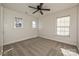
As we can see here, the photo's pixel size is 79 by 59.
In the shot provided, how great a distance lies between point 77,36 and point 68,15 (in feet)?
2.54

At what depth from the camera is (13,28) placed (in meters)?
1.78

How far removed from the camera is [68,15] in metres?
2.17

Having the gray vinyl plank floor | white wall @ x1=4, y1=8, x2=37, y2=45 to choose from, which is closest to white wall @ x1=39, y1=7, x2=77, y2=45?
the gray vinyl plank floor

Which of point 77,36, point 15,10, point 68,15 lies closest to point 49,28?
point 68,15

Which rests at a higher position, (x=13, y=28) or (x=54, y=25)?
(x=54, y=25)

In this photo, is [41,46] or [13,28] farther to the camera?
[41,46]

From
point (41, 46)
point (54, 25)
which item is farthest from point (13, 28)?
point (54, 25)

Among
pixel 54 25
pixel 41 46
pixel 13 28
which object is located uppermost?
pixel 54 25

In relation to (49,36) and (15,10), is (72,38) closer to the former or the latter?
(49,36)

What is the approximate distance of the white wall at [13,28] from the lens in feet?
5.61

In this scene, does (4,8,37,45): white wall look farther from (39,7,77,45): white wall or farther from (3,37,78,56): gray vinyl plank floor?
(39,7,77,45): white wall

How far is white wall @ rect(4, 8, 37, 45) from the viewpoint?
1.71 metres

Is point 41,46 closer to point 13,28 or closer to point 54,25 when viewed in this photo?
point 54,25

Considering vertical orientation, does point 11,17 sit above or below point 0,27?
above
